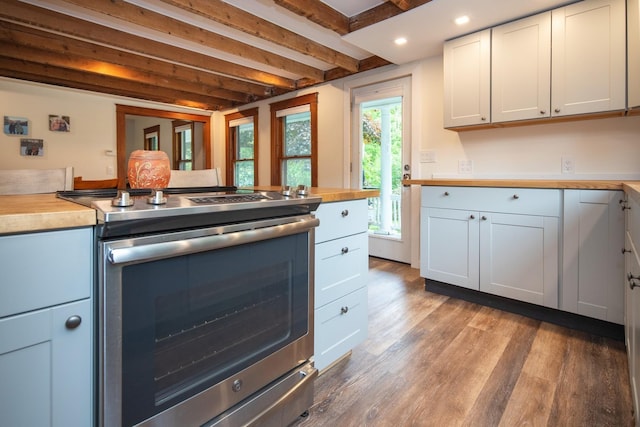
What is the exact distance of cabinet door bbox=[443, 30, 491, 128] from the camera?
2740mm

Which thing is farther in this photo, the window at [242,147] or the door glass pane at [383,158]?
the window at [242,147]

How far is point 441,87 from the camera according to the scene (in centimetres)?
337

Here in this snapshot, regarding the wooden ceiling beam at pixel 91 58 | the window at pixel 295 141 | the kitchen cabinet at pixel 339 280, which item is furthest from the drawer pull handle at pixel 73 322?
the window at pixel 295 141

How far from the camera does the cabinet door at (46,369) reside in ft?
2.29

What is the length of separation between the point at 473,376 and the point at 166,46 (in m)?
3.97

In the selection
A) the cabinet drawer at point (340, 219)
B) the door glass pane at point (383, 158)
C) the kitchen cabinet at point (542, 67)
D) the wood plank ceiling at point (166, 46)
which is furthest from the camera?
the door glass pane at point (383, 158)

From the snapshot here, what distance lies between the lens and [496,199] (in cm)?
245

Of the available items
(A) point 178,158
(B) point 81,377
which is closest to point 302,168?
(A) point 178,158

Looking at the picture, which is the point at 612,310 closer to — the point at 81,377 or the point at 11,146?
the point at 81,377

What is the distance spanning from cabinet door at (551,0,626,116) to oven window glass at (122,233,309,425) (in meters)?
2.26

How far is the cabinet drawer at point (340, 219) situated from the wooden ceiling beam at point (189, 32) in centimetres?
250

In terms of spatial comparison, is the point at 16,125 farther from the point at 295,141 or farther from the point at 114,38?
the point at 295,141

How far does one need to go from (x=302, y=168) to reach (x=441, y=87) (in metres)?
2.23

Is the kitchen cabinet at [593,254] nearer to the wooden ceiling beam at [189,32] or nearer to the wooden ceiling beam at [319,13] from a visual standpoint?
the wooden ceiling beam at [319,13]
